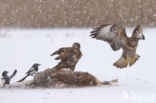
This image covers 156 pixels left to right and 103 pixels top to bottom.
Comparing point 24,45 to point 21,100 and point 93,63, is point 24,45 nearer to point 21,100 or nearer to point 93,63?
point 93,63

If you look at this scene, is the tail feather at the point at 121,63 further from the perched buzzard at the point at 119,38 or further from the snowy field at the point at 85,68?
the snowy field at the point at 85,68

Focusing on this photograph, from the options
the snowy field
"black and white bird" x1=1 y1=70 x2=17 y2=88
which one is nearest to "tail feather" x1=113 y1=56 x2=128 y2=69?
the snowy field

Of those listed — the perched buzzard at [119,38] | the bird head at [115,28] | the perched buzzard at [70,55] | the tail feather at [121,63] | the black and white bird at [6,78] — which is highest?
the bird head at [115,28]

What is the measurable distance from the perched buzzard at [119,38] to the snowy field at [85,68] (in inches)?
6.6

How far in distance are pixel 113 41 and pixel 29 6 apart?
174 inches

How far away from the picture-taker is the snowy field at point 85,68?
6.92 feet

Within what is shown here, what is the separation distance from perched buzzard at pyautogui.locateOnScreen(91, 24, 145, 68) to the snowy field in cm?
17

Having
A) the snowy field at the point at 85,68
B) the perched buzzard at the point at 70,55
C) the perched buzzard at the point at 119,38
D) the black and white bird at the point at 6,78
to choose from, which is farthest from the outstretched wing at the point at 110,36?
the black and white bird at the point at 6,78

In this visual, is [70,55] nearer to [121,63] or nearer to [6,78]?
[121,63]

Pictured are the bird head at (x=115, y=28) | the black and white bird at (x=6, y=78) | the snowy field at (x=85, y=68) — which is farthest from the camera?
the black and white bird at (x=6, y=78)

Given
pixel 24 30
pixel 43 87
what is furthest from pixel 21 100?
pixel 24 30

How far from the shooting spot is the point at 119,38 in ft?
7.62

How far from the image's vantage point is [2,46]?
409 cm

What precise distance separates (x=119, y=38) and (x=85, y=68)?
770 millimetres
